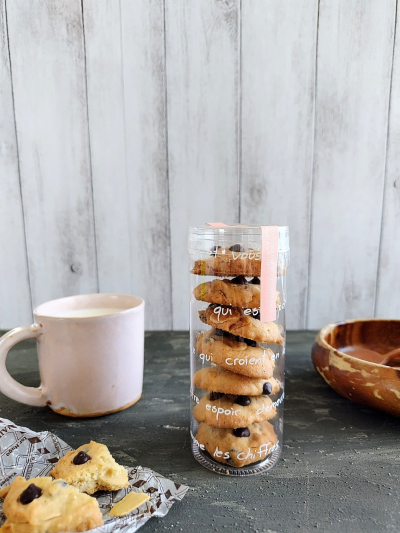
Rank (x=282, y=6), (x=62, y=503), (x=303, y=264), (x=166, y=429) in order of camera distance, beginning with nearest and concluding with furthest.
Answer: (x=62, y=503)
(x=166, y=429)
(x=282, y=6)
(x=303, y=264)

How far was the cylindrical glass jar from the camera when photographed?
1.57 ft

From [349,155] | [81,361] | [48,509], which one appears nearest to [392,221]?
[349,155]

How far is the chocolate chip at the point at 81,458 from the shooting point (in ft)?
1.47

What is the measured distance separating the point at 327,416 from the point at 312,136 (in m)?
0.72

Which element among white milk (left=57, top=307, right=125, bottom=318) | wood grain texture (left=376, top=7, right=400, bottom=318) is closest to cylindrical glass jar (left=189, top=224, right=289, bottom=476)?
white milk (left=57, top=307, right=125, bottom=318)

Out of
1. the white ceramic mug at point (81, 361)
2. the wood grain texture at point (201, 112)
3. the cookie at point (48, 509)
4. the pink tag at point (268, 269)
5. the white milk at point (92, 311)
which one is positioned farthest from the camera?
the wood grain texture at point (201, 112)

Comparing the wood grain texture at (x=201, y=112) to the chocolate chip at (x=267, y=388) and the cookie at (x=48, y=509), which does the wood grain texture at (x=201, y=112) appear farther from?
the cookie at (x=48, y=509)

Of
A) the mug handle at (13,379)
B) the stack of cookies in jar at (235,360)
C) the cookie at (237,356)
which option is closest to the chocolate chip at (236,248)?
the stack of cookies in jar at (235,360)

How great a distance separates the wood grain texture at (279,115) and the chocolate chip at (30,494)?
0.80 meters

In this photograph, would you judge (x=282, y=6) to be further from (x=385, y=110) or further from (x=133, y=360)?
(x=133, y=360)

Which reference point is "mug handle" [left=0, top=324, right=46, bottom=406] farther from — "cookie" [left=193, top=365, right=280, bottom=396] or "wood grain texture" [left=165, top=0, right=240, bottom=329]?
"wood grain texture" [left=165, top=0, right=240, bottom=329]

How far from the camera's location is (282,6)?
96 cm

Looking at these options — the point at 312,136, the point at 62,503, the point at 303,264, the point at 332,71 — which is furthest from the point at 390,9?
the point at 62,503

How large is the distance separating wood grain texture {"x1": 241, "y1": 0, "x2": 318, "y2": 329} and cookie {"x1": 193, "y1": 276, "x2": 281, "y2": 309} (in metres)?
0.58
